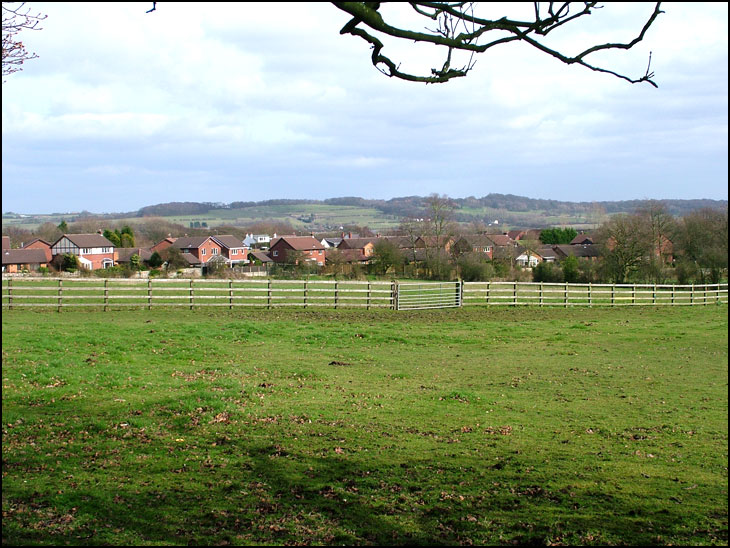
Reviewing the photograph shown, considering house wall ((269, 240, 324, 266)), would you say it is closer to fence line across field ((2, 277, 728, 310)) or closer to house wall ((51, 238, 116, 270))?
house wall ((51, 238, 116, 270))

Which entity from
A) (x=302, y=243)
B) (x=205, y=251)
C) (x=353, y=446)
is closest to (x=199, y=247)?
(x=205, y=251)

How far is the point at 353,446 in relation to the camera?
6.59m

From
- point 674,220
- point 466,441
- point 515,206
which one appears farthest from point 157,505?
point 515,206

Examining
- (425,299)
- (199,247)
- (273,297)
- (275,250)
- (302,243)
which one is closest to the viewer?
(273,297)

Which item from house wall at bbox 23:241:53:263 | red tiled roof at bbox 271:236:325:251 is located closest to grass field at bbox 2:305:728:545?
house wall at bbox 23:241:53:263

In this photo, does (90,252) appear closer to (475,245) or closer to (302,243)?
(302,243)

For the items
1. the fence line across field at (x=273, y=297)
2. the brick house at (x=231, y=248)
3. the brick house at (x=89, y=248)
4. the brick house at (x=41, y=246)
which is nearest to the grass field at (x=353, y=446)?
the fence line across field at (x=273, y=297)

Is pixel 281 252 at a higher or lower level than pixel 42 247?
lower

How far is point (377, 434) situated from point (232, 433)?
169 centimetres

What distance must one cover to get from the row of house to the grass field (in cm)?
3868

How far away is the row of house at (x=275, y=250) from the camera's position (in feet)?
171

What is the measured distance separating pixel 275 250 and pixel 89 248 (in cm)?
2370

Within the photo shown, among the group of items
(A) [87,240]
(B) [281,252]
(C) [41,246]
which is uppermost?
(A) [87,240]

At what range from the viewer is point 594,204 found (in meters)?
111
